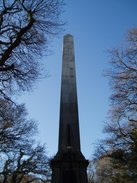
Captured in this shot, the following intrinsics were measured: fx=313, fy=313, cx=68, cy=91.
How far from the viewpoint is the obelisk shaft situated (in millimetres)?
10571

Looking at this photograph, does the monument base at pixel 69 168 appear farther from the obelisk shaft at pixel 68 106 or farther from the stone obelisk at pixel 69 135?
the obelisk shaft at pixel 68 106

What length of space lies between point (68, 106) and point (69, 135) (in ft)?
3.77

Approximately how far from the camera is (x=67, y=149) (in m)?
10.3

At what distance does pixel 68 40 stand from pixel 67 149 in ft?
16.4

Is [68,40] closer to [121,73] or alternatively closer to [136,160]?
[121,73]

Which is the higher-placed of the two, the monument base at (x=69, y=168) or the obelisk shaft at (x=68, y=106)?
the obelisk shaft at (x=68, y=106)

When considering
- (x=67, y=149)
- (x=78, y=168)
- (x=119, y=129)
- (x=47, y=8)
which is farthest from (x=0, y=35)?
(x=119, y=129)

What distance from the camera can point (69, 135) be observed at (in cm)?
1064

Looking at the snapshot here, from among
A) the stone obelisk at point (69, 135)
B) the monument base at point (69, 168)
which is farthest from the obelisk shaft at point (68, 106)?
the monument base at point (69, 168)

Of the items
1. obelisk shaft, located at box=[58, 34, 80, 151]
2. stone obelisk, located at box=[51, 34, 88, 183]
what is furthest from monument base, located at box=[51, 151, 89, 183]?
obelisk shaft, located at box=[58, 34, 80, 151]

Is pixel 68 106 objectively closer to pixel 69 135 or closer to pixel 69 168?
→ pixel 69 135

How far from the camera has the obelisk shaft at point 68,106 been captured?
10.6 m

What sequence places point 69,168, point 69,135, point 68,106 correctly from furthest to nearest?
point 68,106 → point 69,135 → point 69,168

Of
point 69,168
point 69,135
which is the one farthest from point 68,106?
point 69,168
